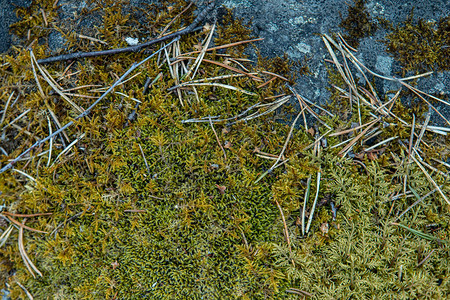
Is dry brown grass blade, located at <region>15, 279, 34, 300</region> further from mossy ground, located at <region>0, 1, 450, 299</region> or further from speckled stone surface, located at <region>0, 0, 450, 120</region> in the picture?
speckled stone surface, located at <region>0, 0, 450, 120</region>

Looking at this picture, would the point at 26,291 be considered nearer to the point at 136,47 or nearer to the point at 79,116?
the point at 79,116

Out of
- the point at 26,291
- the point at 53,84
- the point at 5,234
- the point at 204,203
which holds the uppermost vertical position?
the point at 53,84

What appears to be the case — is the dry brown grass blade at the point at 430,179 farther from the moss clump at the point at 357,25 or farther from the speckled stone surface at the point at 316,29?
the moss clump at the point at 357,25

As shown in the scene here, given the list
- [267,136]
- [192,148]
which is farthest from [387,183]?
[192,148]

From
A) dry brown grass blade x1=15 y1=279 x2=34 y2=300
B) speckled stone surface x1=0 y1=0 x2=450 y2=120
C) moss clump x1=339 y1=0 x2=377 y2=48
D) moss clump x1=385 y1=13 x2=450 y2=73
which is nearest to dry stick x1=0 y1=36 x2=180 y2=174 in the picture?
speckled stone surface x1=0 y1=0 x2=450 y2=120

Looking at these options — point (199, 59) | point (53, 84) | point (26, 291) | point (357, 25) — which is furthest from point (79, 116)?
point (357, 25)

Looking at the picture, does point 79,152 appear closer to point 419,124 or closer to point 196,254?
point 196,254

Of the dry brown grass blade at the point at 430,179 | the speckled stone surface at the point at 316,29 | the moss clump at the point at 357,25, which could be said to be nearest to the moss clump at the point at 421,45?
the speckled stone surface at the point at 316,29
